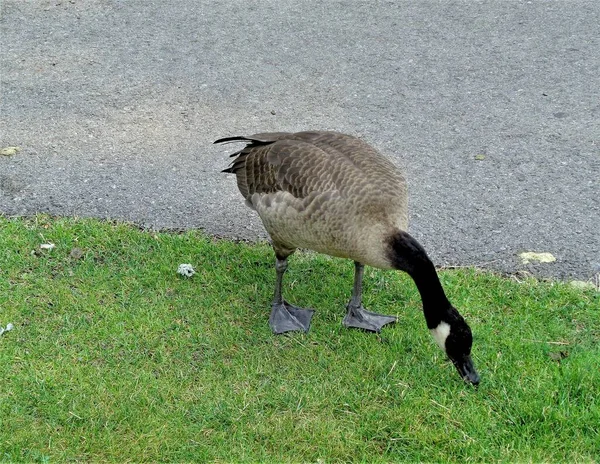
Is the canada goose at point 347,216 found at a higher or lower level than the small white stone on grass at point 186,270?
higher

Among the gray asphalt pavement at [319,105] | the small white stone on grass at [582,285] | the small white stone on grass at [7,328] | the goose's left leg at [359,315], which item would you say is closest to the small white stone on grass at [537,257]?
the gray asphalt pavement at [319,105]

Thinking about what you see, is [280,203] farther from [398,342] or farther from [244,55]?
[244,55]

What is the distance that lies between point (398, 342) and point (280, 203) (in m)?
1.01

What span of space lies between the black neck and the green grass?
1.39ft

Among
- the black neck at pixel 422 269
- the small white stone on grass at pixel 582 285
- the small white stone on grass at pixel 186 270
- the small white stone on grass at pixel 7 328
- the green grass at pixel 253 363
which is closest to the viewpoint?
the green grass at pixel 253 363

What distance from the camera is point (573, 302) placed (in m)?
4.16

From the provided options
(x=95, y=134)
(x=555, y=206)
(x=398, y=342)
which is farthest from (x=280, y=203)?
(x=95, y=134)

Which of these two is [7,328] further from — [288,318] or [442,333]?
[442,333]

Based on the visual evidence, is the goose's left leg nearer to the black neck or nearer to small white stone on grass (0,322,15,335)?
the black neck

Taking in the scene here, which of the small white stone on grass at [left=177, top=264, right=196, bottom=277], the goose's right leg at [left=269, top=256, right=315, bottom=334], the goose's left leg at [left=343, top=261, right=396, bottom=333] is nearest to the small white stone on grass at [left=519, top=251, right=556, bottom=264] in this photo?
the goose's left leg at [left=343, top=261, right=396, bottom=333]

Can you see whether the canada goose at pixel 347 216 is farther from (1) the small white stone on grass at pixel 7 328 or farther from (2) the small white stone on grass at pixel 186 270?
(1) the small white stone on grass at pixel 7 328

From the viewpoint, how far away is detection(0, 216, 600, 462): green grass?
338cm

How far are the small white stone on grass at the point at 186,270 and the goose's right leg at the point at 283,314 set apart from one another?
23.4 inches

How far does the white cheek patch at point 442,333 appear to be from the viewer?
3496 mm
